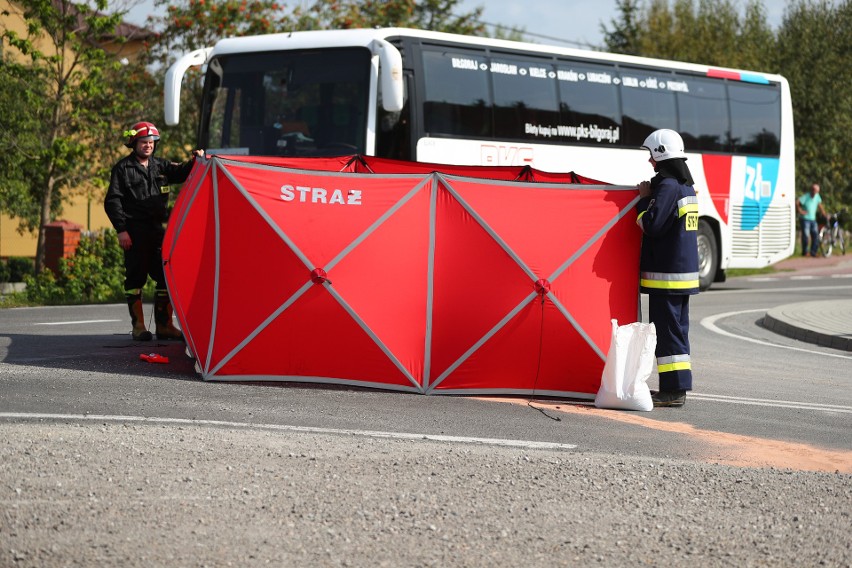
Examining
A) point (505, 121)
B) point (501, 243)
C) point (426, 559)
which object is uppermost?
point (505, 121)

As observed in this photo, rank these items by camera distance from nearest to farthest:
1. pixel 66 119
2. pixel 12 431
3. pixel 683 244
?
1. pixel 12 431
2. pixel 683 244
3. pixel 66 119

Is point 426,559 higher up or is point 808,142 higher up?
point 808,142

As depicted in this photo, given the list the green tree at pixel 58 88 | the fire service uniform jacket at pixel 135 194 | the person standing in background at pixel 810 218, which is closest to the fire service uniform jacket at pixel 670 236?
the fire service uniform jacket at pixel 135 194

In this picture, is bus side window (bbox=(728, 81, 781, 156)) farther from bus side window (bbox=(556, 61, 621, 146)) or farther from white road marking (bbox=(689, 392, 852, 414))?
white road marking (bbox=(689, 392, 852, 414))

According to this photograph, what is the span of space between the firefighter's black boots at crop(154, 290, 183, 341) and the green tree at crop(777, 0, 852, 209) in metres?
31.6

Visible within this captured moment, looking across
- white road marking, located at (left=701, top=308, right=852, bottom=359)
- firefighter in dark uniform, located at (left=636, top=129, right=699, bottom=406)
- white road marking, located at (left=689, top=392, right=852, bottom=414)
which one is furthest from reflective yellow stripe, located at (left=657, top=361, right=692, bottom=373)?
white road marking, located at (left=701, top=308, right=852, bottom=359)

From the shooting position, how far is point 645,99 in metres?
21.3

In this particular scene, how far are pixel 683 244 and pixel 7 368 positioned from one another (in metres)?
4.92

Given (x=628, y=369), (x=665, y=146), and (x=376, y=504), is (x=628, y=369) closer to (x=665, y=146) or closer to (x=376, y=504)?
(x=665, y=146)

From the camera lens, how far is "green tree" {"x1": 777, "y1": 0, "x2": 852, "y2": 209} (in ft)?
130

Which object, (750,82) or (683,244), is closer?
(683,244)

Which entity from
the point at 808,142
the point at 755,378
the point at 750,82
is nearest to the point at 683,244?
the point at 755,378

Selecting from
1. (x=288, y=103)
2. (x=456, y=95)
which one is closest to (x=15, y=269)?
(x=288, y=103)

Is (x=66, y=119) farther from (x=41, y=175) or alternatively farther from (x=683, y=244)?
(x=683, y=244)
